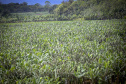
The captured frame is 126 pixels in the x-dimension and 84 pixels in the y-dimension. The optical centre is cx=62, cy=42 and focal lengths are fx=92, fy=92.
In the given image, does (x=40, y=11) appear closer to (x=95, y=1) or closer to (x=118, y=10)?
(x=95, y=1)

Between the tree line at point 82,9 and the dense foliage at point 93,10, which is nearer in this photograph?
the dense foliage at point 93,10

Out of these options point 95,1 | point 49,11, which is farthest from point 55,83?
point 49,11

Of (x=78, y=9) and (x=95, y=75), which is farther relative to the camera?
(x=78, y=9)

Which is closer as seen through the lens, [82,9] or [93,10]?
[93,10]

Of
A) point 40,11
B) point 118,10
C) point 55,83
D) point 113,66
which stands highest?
point 40,11

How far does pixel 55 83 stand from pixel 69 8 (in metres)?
53.1

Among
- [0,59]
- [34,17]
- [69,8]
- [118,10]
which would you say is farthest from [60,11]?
[0,59]

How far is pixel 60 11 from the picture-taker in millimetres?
51625

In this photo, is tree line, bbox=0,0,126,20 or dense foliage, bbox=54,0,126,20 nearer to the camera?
dense foliage, bbox=54,0,126,20

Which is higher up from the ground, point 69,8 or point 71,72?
point 69,8

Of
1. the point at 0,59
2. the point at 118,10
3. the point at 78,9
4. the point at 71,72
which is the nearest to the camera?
the point at 71,72

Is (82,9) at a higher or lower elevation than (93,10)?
higher

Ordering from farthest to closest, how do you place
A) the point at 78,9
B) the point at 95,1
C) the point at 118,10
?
the point at 78,9 → the point at 95,1 → the point at 118,10

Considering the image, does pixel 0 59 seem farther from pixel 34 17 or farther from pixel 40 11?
pixel 40 11
